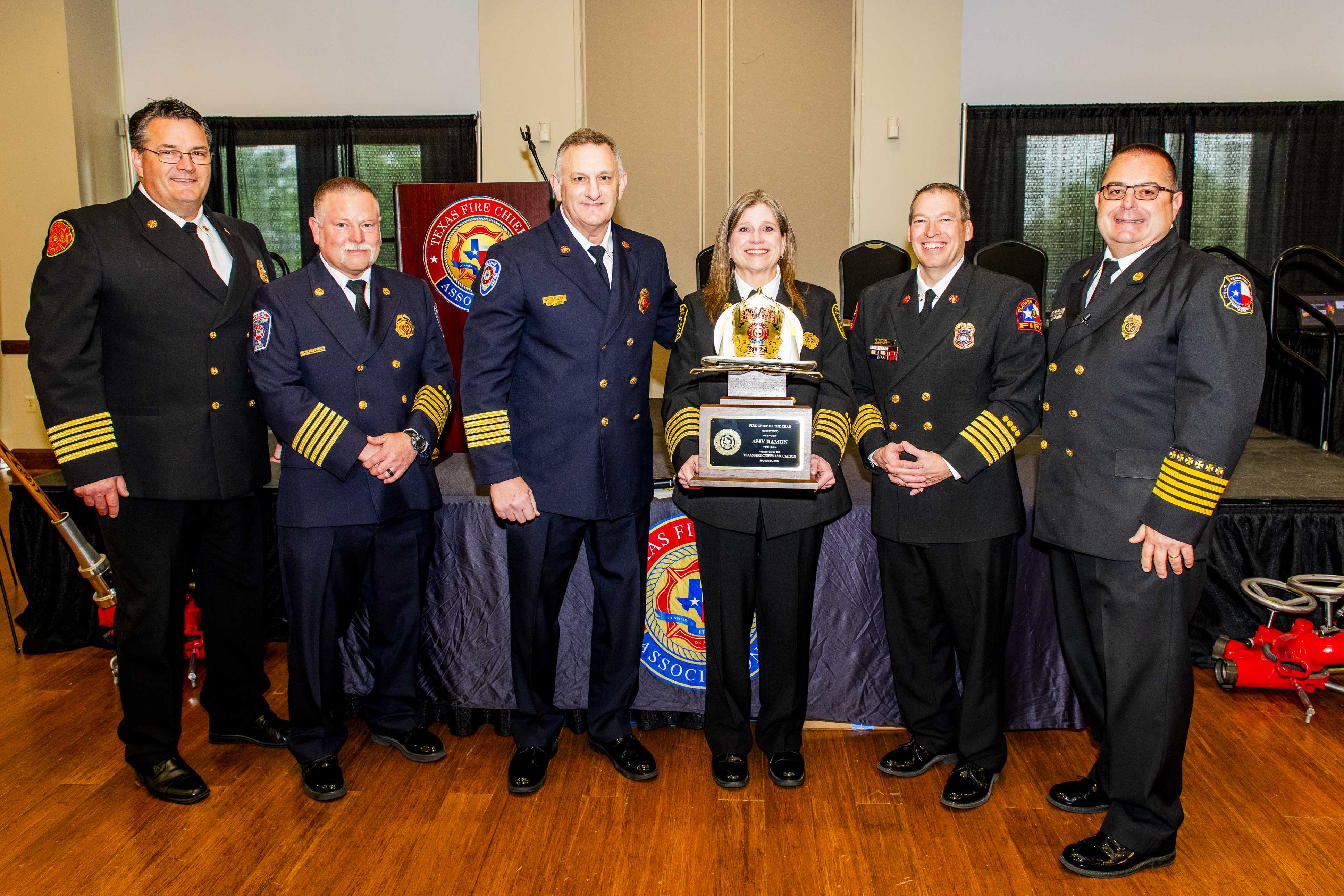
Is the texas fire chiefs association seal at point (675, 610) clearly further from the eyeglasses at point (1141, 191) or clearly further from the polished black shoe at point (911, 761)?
the eyeglasses at point (1141, 191)

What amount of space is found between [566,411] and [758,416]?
518mm

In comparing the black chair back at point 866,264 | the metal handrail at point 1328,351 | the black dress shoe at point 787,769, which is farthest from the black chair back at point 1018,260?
the black dress shoe at point 787,769

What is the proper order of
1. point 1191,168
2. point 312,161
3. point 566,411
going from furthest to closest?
point 312,161, point 1191,168, point 566,411

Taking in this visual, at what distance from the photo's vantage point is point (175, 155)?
2285 millimetres

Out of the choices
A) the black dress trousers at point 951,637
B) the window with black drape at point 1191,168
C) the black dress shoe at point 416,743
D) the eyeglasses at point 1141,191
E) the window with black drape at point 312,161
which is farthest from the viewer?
the window with black drape at point 312,161

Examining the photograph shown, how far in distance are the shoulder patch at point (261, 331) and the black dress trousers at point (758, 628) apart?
120 centimetres

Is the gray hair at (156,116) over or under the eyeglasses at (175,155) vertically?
over

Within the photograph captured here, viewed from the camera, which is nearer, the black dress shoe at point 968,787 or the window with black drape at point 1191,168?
the black dress shoe at point 968,787

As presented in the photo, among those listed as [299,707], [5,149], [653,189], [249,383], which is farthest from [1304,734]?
[5,149]

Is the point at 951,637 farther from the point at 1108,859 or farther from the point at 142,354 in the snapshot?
the point at 142,354

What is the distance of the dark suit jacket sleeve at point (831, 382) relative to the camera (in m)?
2.31

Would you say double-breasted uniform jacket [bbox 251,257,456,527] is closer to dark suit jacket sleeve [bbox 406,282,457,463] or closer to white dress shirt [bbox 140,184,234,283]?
dark suit jacket sleeve [bbox 406,282,457,463]

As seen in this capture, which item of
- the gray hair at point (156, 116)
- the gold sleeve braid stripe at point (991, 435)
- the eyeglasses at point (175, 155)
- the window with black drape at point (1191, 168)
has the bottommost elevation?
Result: the gold sleeve braid stripe at point (991, 435)

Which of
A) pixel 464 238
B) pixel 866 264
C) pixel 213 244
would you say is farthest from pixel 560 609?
pixel 866 264
